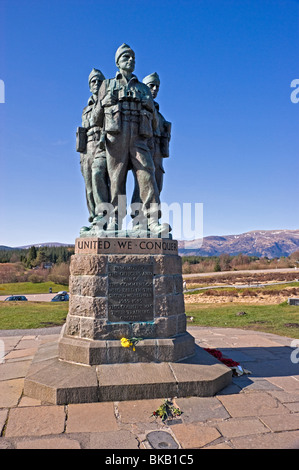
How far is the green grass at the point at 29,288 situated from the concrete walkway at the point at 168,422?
4125 cm

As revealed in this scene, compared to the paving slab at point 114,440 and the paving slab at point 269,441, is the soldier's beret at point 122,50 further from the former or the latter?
the paving slab at point 269,441

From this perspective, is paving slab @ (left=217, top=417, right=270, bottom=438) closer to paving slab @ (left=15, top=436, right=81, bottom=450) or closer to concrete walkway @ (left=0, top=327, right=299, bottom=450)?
concrete walkway @ (left=0, top=327, right=299, bottom=450)

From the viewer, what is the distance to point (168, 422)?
3.41 metres

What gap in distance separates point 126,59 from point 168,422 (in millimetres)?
4711

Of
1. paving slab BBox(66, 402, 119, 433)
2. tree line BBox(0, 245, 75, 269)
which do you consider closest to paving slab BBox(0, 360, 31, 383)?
paving slab BBox(66, 402, 119, 433)

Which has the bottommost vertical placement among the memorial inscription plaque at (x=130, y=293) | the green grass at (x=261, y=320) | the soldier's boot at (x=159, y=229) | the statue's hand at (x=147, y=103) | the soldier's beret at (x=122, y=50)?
the green grass at (x=261, y=320)

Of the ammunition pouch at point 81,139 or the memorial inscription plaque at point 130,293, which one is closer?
the memorial inscription plaque at point 130,293

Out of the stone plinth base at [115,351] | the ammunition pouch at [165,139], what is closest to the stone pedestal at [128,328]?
the stone plinth base at [115,351]

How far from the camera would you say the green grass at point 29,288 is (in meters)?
43.6

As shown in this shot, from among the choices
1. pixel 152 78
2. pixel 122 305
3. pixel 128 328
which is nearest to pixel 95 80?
pixel 152 78

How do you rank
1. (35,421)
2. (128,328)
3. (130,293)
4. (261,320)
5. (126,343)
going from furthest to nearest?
(261,320)
(130,293)
(128,328)
(126,343)
(35,421)

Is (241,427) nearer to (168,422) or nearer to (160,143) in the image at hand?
(168,422)

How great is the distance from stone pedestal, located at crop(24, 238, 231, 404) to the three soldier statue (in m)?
0.40

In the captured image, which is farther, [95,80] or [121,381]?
[95,80]
